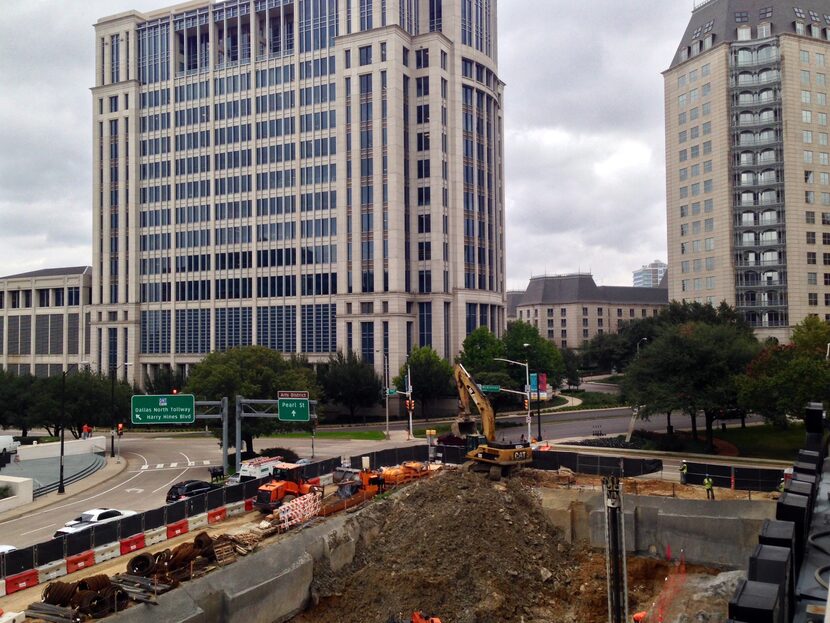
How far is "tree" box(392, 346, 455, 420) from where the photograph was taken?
83.7 m

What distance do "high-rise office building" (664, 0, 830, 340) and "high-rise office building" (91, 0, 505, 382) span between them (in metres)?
31.2

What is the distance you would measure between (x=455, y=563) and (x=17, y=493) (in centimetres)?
2957

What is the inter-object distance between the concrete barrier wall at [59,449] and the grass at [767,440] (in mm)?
58651

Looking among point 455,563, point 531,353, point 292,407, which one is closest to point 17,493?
point 292,407

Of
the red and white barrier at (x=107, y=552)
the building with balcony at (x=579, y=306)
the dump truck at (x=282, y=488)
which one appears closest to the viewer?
the red and white barrier at (x=107, y=552)

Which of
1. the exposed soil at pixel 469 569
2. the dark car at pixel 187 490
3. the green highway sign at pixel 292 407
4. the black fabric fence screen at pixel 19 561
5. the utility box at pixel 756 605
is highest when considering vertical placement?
the utility box at pixel 756 605

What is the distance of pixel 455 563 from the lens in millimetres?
31625

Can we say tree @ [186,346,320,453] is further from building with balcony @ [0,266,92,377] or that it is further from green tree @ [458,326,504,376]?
building with balcony @ [0,266,92,377]

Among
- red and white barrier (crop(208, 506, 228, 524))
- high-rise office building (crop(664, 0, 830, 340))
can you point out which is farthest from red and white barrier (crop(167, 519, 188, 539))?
high-rise office building (crop(664, 0, 830, 340))

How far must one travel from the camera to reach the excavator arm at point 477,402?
4212 centimetres

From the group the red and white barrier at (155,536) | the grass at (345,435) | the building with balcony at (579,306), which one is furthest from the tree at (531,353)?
the building with balcony at (579,306)

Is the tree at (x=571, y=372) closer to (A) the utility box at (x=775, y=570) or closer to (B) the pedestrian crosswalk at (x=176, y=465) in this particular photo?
(B) the pedestrian crosswalk at (x=176, y=465)

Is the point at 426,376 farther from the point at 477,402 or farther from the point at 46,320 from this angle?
the point at 46,320

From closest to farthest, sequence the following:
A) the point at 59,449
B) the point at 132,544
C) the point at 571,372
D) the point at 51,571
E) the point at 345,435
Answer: the point at 51,571
the point at 132,544
the point at 59,449
the point at 345,435
the point at 571,372
